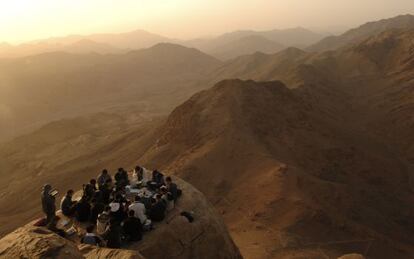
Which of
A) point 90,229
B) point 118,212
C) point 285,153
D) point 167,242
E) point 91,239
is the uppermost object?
point 118,212

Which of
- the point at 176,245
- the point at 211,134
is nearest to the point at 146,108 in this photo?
the point at 211,134

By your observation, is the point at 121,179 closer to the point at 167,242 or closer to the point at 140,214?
the point at 140,214

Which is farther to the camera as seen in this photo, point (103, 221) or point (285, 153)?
point (285, 153)

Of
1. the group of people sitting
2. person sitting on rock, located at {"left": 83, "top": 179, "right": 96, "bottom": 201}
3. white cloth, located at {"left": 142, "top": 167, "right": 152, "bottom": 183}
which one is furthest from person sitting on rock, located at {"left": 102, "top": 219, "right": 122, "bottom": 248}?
white cloth, located at {"left": 142, "top": 167, "right": 152, "bottom": 183}

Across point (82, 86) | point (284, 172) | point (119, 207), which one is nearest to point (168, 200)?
point (119, 207)

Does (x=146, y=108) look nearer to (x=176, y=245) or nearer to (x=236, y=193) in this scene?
(x=236, y=193)

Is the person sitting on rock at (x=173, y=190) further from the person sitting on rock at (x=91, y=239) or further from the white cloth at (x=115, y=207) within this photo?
the person sitting on rock at (x=91, y=239)

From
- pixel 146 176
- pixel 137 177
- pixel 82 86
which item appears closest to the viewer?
pixel 137 177
